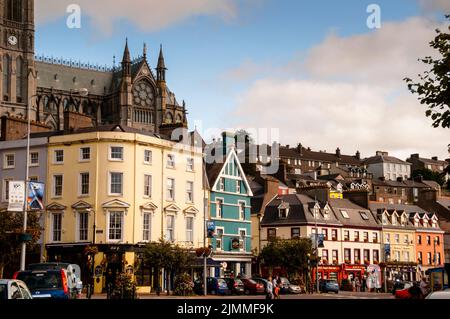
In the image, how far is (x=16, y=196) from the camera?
40.3 m

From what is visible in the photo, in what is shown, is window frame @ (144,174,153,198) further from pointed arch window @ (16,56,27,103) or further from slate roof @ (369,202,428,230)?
pointed arch window @ (16,56,27,103)

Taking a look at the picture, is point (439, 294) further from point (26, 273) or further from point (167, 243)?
point (167, 243)

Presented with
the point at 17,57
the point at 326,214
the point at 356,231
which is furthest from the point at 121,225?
the point at 17,57

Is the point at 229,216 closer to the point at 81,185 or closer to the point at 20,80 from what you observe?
the point at 81,185

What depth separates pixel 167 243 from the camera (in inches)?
2333

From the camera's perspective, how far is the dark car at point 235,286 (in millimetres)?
57500

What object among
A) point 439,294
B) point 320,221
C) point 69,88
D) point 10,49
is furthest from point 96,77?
point 439,294

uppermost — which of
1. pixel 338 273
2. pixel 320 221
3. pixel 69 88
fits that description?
pixel 69 88

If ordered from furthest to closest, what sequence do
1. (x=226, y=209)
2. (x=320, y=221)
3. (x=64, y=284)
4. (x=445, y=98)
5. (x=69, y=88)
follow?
(x=69, y=88) < (x=320, y=221) < (x=226, y=209) < (x=64, y=284) < (x=445, y=98)

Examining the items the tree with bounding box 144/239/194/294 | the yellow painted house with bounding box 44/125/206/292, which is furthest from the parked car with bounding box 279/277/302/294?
the yellow painted house with bounding box 44/125/206/292

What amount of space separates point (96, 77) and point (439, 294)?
165 meters

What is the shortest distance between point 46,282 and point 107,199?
31.6m

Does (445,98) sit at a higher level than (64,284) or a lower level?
higher

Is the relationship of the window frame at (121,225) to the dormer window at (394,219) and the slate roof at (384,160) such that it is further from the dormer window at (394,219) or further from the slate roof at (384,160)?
the slate roof at (384,160)
